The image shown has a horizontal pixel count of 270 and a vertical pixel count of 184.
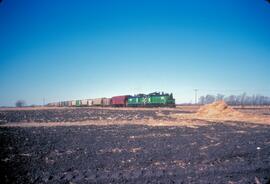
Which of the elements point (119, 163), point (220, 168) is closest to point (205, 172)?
point (220, 168)

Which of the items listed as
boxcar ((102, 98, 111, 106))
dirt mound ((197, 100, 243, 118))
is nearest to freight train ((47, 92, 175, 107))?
boxcar ((102, 98, 111, 106))

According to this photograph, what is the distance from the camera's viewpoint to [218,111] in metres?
26.5

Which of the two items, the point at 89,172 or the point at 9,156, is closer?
the point at 89,172

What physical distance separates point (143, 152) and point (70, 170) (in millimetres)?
2782

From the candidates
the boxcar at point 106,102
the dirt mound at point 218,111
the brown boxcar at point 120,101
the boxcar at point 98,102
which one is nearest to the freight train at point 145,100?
the brown boxcar at point 120,101

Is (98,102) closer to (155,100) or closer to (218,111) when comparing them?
(155,100)

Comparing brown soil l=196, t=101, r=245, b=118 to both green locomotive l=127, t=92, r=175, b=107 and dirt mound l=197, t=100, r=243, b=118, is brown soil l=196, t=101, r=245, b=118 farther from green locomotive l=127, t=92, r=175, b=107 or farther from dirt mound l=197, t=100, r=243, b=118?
green locomotive l=127, t=92, r=175, b=107

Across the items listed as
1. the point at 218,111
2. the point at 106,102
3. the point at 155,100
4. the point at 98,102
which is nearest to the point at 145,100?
the point at 155,100

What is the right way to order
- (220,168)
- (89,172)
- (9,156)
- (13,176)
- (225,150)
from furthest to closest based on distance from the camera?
1. (225,150)
2. (9,156)
3. (220,168)
4. (89,172)
5. (13,176)

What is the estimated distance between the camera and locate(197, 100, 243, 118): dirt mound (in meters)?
25.3

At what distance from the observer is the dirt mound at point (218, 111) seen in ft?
83.1

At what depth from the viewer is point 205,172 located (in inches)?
201

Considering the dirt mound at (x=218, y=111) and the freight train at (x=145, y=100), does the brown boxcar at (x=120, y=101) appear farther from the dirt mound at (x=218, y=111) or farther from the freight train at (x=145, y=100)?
the dirt mound at (x=218, y=111)

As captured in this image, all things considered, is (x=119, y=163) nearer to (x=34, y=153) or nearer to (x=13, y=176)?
(x=13, y=176)
